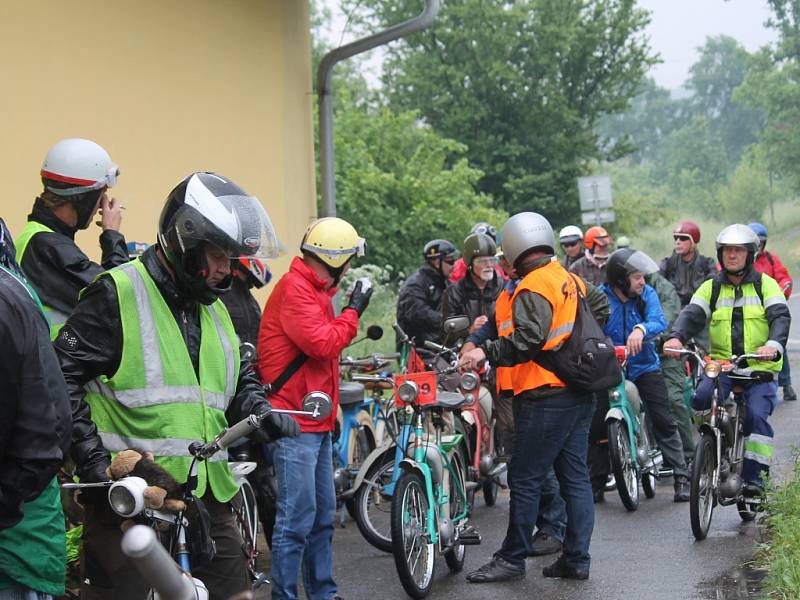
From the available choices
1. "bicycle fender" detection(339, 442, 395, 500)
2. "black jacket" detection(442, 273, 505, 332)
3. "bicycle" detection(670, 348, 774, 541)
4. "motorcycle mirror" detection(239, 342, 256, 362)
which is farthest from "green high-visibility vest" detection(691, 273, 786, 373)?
"motorcycle mirror" detection(239, 342, 256, 362)

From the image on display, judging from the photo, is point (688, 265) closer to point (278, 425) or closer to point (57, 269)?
point (57, 269)

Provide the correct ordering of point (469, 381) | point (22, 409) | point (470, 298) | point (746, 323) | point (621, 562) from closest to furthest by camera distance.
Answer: point (22, 409) → point (469, 381) → point (621, 562) → point (746, 323) → point (470, 298)

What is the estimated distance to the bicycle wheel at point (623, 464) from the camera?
29.5 ft

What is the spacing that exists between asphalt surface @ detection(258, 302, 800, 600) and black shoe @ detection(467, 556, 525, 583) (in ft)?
0.14

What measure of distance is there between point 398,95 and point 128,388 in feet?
114

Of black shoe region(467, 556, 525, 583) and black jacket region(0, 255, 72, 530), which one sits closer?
black jacket region(0, 255, 72, 530)

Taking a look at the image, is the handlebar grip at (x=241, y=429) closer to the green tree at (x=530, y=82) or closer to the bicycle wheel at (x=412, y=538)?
the bicycle wheel at (x=412, y=538)

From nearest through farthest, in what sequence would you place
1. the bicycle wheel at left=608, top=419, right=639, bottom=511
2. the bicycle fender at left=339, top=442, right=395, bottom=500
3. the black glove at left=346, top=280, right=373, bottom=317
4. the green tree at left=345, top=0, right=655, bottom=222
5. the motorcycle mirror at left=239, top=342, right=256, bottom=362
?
the motorcycle mirror at left=239, top=342, right=256, bottom=362, the black glove at left=346, top=280, right=373, bottom=317, the bicycle fender at left=339, top=442, right=395, bottom=500, the bicycle wheel at left=608, top=419, right=639, bottom=511, the green tree at left=345, top=0, right=655, bottom=222

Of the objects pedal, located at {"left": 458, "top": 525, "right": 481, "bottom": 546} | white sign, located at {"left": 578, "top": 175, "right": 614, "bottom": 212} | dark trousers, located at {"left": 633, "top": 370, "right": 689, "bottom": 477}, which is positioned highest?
white sign, located at {"left": 578, "top": 175, "right": 614, "bottom": 212}

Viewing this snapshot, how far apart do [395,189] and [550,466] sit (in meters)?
17.0

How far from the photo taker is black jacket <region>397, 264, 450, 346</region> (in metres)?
10.6

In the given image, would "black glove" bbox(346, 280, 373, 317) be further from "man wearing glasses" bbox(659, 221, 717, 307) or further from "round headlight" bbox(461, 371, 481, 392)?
"man wearing glasses" bbox(659, 221, 717, 307)

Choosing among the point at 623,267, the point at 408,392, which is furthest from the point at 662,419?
the point at 408,392

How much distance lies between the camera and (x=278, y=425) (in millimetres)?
4348
